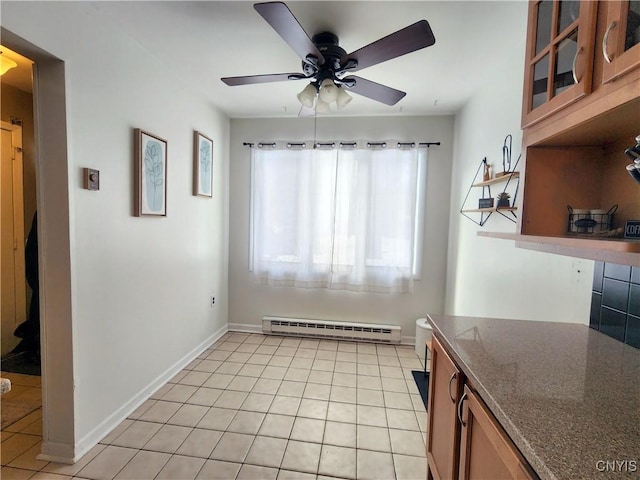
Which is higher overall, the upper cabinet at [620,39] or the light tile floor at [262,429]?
the upper cabinet at [620,39]

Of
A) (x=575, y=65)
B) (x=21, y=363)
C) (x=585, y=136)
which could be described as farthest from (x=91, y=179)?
(x=585, y=136)

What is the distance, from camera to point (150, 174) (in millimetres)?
2191

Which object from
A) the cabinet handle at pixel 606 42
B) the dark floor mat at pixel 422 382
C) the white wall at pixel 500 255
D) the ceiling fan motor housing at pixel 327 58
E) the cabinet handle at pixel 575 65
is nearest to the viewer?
the cabinet handle at pixel 606 42

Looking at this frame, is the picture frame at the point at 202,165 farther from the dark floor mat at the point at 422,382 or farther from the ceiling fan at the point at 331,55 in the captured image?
the dark floor mat at the point at 422,382

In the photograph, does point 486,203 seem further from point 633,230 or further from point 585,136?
point 633,230

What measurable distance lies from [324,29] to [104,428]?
2.90m

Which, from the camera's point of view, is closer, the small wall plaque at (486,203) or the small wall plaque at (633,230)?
the small wall plaque at (633,230)

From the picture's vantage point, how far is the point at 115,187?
6.21 feet

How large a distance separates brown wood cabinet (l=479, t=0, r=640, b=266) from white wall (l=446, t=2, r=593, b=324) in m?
0.33

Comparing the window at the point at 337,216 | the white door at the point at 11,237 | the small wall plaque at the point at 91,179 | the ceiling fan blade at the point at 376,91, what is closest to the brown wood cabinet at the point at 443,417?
the ceiling fan blade at the point at 376,91

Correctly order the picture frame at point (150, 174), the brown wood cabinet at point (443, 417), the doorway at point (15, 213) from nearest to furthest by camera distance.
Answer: the brown wood cabinet at point (443, 417) < the picture frame at point (150, 174) < the doorway at point (15, 213)

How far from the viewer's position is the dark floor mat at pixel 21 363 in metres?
2.50

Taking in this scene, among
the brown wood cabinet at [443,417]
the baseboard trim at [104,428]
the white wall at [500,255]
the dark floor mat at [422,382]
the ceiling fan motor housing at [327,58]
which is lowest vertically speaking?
the dark floor mat at [422,382]

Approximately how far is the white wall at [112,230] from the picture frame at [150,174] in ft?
0.19
